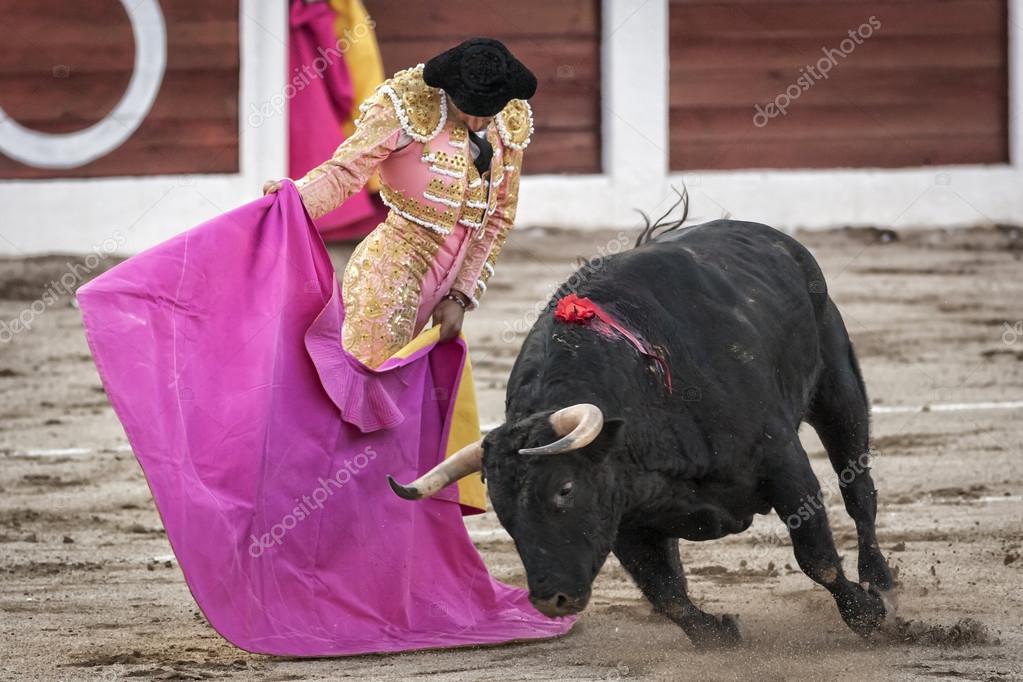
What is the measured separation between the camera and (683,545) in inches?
185

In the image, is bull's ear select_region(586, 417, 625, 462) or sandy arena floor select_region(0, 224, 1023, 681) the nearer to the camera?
bull's ear select_region(586, 417, 625, 462)

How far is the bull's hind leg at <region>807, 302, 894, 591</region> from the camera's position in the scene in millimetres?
4000

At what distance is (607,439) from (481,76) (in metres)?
0.94

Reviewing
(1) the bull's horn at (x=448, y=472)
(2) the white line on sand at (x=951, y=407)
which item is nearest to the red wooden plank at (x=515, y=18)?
(2) the white line on sand at (x=951, y=407)

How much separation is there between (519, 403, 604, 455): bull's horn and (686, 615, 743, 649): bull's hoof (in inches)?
28.6

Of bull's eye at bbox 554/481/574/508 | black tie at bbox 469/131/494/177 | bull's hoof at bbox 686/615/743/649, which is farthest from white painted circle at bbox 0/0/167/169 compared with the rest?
bull's eye at bbox 554/481/574/508

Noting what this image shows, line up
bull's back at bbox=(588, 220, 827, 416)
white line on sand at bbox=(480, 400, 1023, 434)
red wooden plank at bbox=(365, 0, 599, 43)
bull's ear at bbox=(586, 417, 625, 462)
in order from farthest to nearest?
red wooden plank at bbox=(365, 0, 599, 43) → white line on sand at bbox=(480, 400, 1023, 434) → bull's back at bbox=(588, 220, 827, 416) → bull's ear at bbox=(586, 417, 625, 462)

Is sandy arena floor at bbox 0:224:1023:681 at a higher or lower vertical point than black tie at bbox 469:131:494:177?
lower

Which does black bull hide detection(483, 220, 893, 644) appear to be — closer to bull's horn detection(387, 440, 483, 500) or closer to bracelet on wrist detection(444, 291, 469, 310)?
bull's horn detection(387, 440, 483, 500)

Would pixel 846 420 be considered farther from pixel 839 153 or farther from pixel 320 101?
pixel 839 153

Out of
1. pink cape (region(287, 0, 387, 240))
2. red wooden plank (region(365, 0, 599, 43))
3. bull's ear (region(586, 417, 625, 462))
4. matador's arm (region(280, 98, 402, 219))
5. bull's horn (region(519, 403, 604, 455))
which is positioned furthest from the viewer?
red wooden plank (region(365, 0, 599, 43))

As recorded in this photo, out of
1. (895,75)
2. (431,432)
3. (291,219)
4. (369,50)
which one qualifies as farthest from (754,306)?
(895,75)

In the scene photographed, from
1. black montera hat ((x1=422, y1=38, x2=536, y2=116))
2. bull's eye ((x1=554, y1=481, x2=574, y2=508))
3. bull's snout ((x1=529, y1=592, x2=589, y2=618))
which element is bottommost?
bull's snout ((x1=529, y1=592, x2=589, y2=618))

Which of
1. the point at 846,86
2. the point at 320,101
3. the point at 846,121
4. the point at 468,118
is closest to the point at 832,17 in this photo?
the point at 846,86
